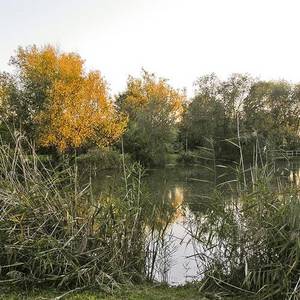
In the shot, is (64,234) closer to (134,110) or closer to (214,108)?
(134,110)

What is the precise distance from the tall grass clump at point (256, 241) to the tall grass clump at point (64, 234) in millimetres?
1018

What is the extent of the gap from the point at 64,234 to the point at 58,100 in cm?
2628

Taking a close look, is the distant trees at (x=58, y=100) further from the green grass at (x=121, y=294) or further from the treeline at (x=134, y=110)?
the green grass at (x=121, y=294)

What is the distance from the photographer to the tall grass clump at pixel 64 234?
17.5ft

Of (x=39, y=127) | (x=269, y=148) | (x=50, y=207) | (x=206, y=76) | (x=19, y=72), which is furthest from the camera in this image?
(x=206, y=76)

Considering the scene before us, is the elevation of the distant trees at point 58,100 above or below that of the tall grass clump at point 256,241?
above

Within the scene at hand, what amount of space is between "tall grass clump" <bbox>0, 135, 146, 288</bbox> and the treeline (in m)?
12.1

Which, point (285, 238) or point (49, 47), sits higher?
point (49, 47)

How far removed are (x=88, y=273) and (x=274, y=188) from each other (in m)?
2.61

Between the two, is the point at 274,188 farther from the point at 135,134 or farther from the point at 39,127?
the point at 135,134

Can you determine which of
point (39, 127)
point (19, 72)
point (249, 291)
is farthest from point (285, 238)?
point (19, 72)

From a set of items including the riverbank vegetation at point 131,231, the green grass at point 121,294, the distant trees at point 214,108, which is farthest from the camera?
the distant trees at point 214,108

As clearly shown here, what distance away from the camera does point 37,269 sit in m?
5.36

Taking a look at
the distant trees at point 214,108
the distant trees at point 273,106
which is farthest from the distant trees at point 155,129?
the distant trees at point 273,106
